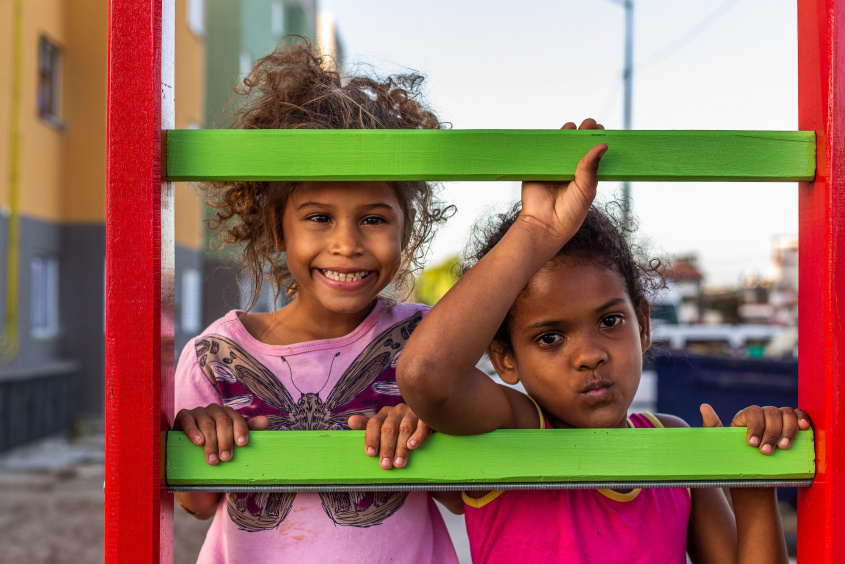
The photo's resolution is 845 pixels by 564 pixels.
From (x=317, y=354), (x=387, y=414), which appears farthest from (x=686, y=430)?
(x=317, y=354)

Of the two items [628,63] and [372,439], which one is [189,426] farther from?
[628,63]

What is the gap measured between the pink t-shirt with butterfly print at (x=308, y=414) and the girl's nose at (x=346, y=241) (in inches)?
9.8

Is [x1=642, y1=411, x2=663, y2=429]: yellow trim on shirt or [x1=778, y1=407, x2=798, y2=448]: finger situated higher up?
[x1=778, y1=407, x2=798, y2=448]: finger

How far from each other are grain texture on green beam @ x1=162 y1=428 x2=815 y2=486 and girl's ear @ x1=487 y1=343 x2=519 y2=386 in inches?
19.2

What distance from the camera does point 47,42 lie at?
32.1 ft

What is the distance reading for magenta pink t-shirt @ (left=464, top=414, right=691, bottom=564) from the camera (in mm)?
1398

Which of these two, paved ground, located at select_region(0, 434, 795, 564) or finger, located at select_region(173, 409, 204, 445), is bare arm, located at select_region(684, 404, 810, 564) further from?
paved ground, located at select_region(0, 434, 795, 564)

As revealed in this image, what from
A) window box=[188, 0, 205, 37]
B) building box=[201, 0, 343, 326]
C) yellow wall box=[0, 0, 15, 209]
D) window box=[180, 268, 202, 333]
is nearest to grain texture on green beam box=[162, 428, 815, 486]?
yellow wall box=[0, 0, 15, 209]

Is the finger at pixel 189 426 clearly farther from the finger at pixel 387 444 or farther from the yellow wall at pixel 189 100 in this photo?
the yellow wall at pixel 189 100

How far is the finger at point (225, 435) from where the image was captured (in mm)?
1021

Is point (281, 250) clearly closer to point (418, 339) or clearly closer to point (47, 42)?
point (418, 339)

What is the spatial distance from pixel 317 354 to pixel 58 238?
9.67 metres

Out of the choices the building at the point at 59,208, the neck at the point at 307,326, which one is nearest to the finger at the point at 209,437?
the neck at the point at 307,326

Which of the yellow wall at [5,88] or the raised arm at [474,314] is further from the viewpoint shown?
the yellow wall at [5,88]
